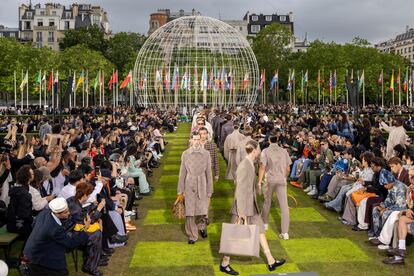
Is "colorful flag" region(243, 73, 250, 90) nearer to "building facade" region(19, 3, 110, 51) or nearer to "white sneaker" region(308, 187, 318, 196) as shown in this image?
"white sneaker" region(308, 187, 318, 196)

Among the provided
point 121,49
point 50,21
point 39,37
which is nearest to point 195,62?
point 121,49

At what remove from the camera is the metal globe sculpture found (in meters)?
60.5

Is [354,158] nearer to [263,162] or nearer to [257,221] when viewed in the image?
[263,162]

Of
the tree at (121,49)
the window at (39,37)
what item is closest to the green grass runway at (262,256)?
the tree at (121,49)

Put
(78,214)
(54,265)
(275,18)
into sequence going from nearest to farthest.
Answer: (54,265), (78,214), (275,18)

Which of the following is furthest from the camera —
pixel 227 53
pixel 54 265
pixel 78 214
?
pixel 227 53

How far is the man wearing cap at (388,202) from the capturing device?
1011 centimetres

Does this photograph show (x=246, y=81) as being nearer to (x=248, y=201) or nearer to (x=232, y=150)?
(x=232, y=150)

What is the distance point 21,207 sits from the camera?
890cm

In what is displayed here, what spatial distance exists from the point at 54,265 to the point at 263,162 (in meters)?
5.24

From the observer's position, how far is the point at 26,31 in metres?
116

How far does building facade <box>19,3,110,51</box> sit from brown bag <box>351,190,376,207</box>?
340 feet

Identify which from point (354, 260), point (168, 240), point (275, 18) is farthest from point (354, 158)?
point (275, 18)

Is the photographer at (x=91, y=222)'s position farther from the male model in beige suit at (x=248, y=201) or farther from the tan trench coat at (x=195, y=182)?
the male model in beige suit at (x=248, y=201)
